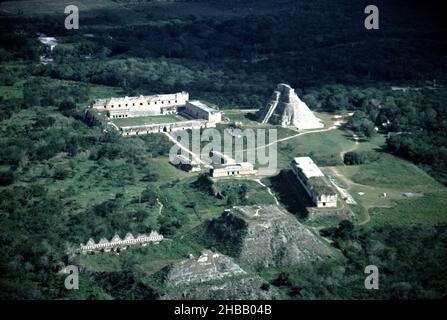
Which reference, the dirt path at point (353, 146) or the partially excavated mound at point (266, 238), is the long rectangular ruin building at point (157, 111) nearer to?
the dirt path at point (353, 146)

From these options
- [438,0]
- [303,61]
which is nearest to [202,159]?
[303,61]

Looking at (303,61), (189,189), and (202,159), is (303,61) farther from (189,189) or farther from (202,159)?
(189,189)

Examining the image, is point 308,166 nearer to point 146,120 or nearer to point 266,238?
point 266,238

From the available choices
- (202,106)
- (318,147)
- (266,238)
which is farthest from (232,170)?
(202,106)

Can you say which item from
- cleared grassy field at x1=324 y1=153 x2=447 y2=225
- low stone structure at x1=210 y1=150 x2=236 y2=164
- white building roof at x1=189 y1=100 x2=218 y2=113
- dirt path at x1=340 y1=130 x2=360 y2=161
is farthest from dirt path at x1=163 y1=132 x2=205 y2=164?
dirt path at x1=340 y1=130 x2=360 y2=161

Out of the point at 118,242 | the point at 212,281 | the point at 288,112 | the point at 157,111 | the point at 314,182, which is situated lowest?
the point at 212,281

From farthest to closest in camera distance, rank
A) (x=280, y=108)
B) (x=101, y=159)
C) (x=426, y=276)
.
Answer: (x=280, y=108), (x=101, y=159), (x=426, y=276)

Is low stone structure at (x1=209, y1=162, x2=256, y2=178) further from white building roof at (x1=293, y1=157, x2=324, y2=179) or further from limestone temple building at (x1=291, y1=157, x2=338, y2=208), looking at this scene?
white building roof at (x1=293, y1=157, x2=324, y2=179)
